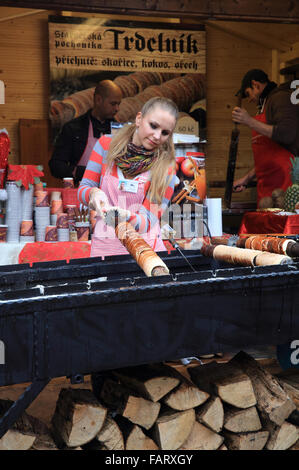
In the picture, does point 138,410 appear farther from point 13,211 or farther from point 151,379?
point 13,211

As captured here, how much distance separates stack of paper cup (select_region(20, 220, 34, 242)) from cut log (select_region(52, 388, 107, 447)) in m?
2.00

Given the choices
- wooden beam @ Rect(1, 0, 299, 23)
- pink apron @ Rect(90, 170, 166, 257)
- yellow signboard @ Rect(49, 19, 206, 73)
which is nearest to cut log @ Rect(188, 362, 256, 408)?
pink apron @ Rect(90, 170, 166, 257)

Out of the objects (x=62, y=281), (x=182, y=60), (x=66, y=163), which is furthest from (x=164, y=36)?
(x=62, y=281)

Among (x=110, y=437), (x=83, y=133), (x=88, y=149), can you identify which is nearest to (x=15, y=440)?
(x=110, y=437)

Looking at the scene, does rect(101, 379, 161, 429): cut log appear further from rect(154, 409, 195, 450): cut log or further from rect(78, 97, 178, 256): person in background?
rect(78, 97, 178, 256): person in background

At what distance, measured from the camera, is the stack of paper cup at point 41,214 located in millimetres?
4051

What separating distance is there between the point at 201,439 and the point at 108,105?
18.2 feet

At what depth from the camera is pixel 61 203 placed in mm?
4195

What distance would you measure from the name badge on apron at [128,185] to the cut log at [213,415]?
1.30m

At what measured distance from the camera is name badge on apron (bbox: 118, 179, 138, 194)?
3.06 m

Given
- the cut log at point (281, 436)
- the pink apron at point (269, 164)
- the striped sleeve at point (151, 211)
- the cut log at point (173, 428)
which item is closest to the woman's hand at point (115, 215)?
the striped sleeve at point (151, 211)

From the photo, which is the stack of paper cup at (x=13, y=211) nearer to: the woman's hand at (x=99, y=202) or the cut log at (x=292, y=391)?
the woman's hand at (x=99, y=202)

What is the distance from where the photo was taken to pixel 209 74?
765cm
